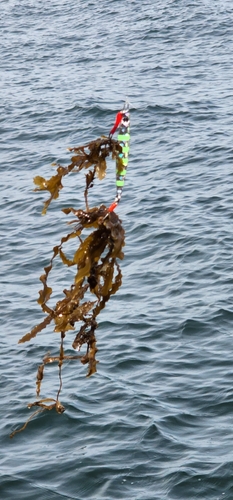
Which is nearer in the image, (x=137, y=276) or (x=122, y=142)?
(x=122, y=142)

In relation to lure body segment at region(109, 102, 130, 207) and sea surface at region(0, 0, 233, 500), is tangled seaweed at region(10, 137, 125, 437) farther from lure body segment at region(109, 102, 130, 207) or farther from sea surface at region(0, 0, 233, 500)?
sea surface at region(0, 0, 233, 500)

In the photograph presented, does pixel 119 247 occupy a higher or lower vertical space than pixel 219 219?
higher

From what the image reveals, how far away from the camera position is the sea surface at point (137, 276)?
A: 28.1 ft

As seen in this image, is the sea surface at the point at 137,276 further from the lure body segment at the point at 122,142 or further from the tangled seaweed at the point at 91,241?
the lure body segment at the point at 122,142

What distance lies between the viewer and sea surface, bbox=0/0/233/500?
28.1 feet

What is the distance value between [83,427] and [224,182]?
771 cm

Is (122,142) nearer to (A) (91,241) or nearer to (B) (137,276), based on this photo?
(A) (91,241)

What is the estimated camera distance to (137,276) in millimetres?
12672

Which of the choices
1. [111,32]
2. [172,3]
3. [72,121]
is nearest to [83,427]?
[72,121]

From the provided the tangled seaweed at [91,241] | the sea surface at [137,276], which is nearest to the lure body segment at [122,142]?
the tangled seaweed at [91,241]

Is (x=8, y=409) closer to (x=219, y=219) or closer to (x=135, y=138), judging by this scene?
(x=219, y=219)

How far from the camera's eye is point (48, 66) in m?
25.9

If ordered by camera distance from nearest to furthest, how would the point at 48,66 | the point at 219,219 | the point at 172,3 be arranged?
the point at 219,219 → the point at 48,66 → the point at 172,3

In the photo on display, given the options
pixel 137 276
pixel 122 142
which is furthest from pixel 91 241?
pixel 137 276
